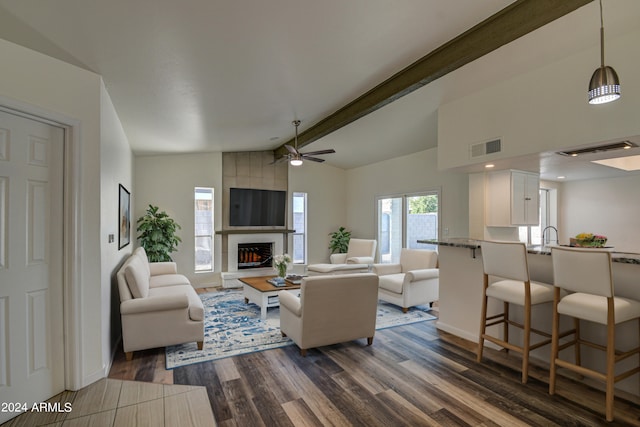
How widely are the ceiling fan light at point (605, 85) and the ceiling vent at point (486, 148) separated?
1575 millimetres

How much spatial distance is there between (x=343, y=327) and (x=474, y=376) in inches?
51.7

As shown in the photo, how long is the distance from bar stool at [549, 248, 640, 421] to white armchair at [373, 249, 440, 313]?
224cm

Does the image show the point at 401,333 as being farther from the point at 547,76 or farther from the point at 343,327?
the point at 547,76

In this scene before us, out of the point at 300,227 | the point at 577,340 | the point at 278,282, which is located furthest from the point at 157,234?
the point at 577,340

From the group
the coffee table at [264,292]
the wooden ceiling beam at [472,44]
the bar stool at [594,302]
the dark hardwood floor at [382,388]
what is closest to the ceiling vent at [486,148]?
the wooden ceiling beam at [472,44]

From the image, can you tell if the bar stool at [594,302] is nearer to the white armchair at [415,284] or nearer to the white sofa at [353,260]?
the white armchair at [415,284]

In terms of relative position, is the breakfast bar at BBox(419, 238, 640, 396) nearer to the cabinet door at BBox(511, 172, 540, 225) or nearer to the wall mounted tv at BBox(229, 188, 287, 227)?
the cabinet door at BBox(511, 172, 540, 225)

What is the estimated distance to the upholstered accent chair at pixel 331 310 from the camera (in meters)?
3.34

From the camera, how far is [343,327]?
3553 millimetres

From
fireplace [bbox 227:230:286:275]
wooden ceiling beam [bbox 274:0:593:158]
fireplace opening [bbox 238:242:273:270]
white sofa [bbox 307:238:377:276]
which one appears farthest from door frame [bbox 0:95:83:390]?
fireplace opening [bbox 238:242:273:270]

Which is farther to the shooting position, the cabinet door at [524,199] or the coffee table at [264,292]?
the coffee table at [264,292]

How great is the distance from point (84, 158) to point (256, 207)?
15.7 ft

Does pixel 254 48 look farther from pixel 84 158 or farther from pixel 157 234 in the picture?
pixel 157 234

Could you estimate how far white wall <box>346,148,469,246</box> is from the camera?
5652 mm
